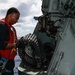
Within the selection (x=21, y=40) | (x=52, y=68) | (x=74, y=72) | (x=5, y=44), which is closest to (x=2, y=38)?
(x=5, y=44)

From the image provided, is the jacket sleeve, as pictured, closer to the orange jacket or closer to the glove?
the orange jacket

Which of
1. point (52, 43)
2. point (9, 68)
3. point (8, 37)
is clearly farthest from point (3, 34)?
point (52, 43)

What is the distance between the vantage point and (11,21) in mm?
5918

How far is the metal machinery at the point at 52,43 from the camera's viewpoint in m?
5.54

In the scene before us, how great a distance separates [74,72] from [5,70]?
1427 mm

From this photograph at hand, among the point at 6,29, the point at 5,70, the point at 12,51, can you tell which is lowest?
the point at 5,70

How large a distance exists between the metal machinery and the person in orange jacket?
0.25 metres

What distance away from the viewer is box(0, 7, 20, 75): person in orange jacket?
5.80 meters

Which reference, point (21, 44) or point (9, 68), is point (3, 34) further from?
point (9, 68)

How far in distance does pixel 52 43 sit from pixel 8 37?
1.71 meters

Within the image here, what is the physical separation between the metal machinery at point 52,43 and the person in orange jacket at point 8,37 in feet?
0.81

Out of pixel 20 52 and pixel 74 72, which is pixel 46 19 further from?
pixel 74 72

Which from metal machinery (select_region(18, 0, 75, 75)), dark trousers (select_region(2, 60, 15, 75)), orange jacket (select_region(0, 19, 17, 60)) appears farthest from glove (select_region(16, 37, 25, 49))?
dark trousers (select_region(2, 60, 15, 75))

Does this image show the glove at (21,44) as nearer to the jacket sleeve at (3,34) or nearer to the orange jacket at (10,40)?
the orange jacket at (10,40)
